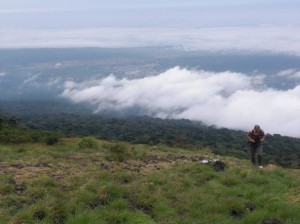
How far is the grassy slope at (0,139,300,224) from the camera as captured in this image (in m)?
9.66

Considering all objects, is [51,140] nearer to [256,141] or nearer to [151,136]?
[256,141]

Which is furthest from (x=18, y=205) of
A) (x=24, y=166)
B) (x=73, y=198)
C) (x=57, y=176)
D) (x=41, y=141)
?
(x=41, y=141)

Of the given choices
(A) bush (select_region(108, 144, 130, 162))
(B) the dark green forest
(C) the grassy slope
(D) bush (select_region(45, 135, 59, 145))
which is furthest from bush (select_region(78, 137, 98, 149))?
(C) the grassy slope

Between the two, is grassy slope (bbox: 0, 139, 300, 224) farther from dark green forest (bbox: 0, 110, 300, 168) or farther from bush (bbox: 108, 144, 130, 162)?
dark green forest (bbox: 0, 110, 300, 168)

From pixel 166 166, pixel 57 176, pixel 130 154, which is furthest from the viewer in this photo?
pixel 130 154

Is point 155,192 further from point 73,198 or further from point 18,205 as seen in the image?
point 18,205

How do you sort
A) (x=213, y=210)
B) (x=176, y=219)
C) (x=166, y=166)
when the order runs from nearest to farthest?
1. (x=176, y=219)
2. (x=213, y=210)
3. (x=166, y=166)

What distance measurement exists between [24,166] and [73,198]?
4314 millimetres

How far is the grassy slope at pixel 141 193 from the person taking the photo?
9.66 metres

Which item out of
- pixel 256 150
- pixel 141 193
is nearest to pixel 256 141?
pixel 256 150

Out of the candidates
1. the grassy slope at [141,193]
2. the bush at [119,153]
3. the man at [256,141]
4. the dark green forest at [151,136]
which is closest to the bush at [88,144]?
the bush at [119,153]

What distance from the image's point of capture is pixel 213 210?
10.7m

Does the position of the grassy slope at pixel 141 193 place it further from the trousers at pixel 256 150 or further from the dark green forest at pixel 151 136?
the dark green forest at pixel 151 136

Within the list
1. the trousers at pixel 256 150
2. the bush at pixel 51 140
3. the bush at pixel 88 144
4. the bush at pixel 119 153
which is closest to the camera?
the bush at pixel 119 153
